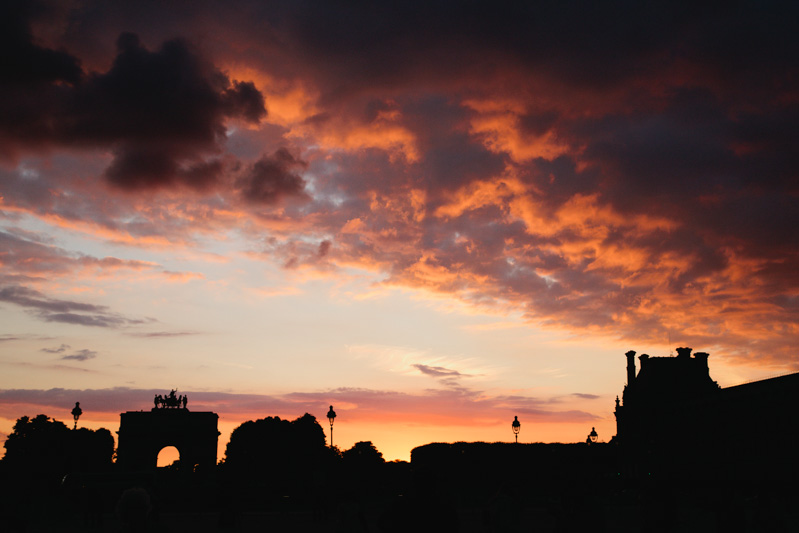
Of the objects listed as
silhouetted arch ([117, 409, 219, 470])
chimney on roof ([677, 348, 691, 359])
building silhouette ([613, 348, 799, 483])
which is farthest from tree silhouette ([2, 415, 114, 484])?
chimney on roof ([677, 348, 691, 359])

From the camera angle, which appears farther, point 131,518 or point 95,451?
point 95,451

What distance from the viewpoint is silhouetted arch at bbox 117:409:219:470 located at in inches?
3068

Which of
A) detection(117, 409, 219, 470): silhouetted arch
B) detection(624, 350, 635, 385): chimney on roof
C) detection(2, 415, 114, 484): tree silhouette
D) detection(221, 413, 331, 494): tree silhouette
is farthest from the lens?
detection(221, 413, 331, 494): tree silhouette

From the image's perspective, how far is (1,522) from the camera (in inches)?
362

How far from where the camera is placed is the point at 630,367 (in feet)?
298

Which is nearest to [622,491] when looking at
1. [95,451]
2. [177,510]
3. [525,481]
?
[525,481]

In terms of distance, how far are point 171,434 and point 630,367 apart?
5716 centimetres

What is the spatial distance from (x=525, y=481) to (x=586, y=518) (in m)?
61.4

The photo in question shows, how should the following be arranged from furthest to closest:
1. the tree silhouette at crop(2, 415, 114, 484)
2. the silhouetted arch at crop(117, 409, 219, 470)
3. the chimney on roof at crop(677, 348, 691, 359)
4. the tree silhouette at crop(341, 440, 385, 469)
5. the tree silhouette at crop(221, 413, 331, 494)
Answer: the tree silhouette at crop(341, 440, 385, 469), the tree silhouette at crop(221, 413, 331, 494), the tree silhouette at crop(2, 415, 114, 484), the chimney on roof at crop(677, 348, 691, 359), the silhouetted arch at crop(117, 409, 219, 470)

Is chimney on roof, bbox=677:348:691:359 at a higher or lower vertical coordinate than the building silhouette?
higher

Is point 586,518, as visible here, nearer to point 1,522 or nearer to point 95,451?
point 1,522

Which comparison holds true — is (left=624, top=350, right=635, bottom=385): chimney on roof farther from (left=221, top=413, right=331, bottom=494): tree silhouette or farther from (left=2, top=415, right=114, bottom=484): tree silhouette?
(left=2, top=415, right=114, bottom=484): tree silhouette

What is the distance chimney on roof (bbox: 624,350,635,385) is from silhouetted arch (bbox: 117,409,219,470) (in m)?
51.9

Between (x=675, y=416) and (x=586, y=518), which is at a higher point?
(x=675, y=416)
